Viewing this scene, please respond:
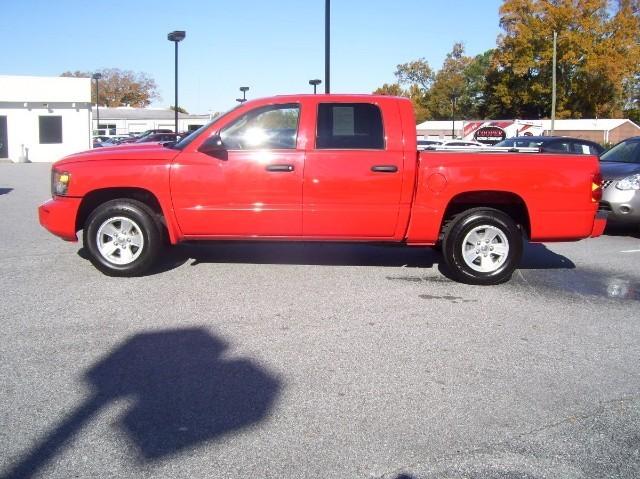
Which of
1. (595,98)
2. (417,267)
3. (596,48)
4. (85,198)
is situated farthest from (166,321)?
(595,98)

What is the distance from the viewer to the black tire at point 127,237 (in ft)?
22.1

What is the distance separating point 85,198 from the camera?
22.3 feet

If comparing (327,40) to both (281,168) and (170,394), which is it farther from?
(170,394)

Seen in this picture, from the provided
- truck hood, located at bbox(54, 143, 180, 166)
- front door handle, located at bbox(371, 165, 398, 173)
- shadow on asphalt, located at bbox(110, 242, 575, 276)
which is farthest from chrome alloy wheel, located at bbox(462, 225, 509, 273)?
truck hood, located at bbox(54, 143, 180, 166)

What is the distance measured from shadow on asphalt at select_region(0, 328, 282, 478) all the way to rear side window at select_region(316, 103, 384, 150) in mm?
2623

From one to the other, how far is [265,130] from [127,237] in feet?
5.99

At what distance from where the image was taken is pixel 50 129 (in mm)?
35938

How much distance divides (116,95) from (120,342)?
10263 centimetres

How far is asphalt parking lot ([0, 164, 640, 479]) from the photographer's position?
10.9 feet

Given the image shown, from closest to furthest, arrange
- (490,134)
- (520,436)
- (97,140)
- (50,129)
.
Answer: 1. (520,436)
2. (50,129)
3. (490,134)
4. (97,140)

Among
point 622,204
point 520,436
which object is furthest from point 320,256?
point 622,204

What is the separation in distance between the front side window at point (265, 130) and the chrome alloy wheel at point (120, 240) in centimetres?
134

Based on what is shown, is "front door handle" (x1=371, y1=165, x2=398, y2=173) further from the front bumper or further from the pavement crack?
the front bumper

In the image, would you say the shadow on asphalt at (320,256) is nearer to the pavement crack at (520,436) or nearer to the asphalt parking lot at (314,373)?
the asphalt parking lot at (314,373)
